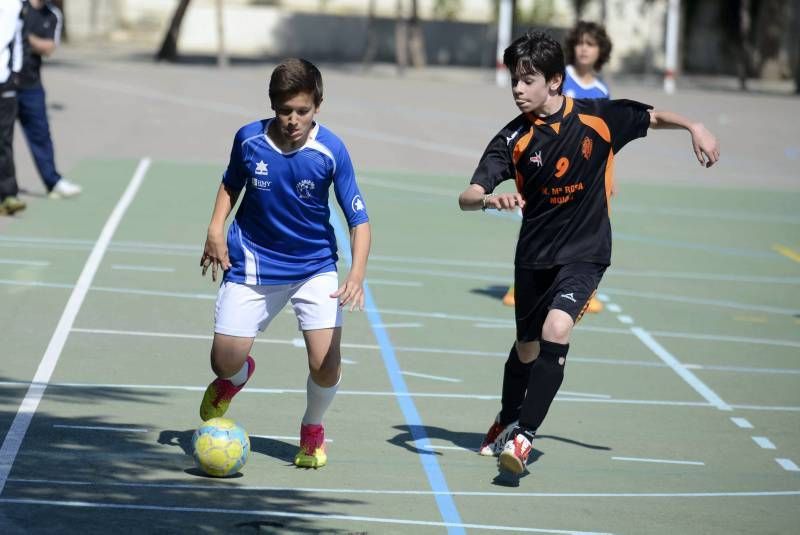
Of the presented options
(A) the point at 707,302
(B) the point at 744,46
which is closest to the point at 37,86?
(A) the point at 707,302

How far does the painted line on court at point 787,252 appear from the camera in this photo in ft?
52.3

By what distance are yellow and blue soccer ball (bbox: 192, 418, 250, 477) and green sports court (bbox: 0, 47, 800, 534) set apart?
0.32 ft

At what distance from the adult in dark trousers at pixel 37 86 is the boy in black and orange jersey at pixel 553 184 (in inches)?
371

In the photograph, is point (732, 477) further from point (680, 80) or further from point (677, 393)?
point (680, 80)

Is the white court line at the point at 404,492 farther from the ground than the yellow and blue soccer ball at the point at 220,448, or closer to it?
closer to it

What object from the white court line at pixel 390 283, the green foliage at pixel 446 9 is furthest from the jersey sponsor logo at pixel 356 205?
the green foliage at pixel 446 9

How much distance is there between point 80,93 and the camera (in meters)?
30.3

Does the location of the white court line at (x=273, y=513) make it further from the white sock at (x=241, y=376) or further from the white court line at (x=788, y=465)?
the white court line at (x=788, y=465)

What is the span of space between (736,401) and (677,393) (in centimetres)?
37

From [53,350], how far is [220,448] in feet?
10.1

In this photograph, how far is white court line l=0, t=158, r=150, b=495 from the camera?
24.3 feet

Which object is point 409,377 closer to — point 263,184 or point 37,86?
point 263,184

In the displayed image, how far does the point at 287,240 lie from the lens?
7090 millimetres

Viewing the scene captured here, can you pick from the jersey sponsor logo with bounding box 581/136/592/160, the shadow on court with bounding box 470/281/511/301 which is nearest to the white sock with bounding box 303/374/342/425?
the jersey sponsor logo with bounding box 581/136/592/160
